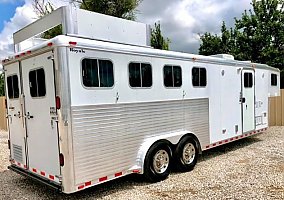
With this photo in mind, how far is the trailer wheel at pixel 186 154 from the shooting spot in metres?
6.14

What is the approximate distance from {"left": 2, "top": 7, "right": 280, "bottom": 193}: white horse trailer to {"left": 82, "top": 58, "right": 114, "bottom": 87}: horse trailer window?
2cm

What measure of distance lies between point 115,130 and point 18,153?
2.15 metres

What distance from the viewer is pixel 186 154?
251 inches

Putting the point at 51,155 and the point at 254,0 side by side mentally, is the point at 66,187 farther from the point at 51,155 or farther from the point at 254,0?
the point at 254,0

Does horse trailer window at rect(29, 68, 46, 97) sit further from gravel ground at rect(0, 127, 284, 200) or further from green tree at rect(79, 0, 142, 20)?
green tree at rect(79, 0, 142, 20)

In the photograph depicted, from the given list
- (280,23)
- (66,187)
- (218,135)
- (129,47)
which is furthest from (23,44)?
(280,23)

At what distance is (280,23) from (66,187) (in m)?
18.0

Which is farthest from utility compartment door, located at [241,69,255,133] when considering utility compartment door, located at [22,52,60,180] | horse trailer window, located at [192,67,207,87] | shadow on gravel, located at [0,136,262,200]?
utility compartment door, located at [22,52,60,180]

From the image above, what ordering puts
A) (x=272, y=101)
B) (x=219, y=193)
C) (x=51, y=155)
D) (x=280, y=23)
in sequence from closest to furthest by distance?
(x=51, y=155), (x=219, y=193), (x=272, y=101), (x=280, y=23)

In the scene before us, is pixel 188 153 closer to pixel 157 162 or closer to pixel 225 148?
pixel 157 162

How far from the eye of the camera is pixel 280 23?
18031 millimetres

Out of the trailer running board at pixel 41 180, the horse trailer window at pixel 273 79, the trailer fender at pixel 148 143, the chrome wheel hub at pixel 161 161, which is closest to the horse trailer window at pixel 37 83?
the trailer running board at pixel 41 180

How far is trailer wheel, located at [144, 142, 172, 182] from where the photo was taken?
5441 millimetres

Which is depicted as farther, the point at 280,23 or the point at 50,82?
the point at 280,23
